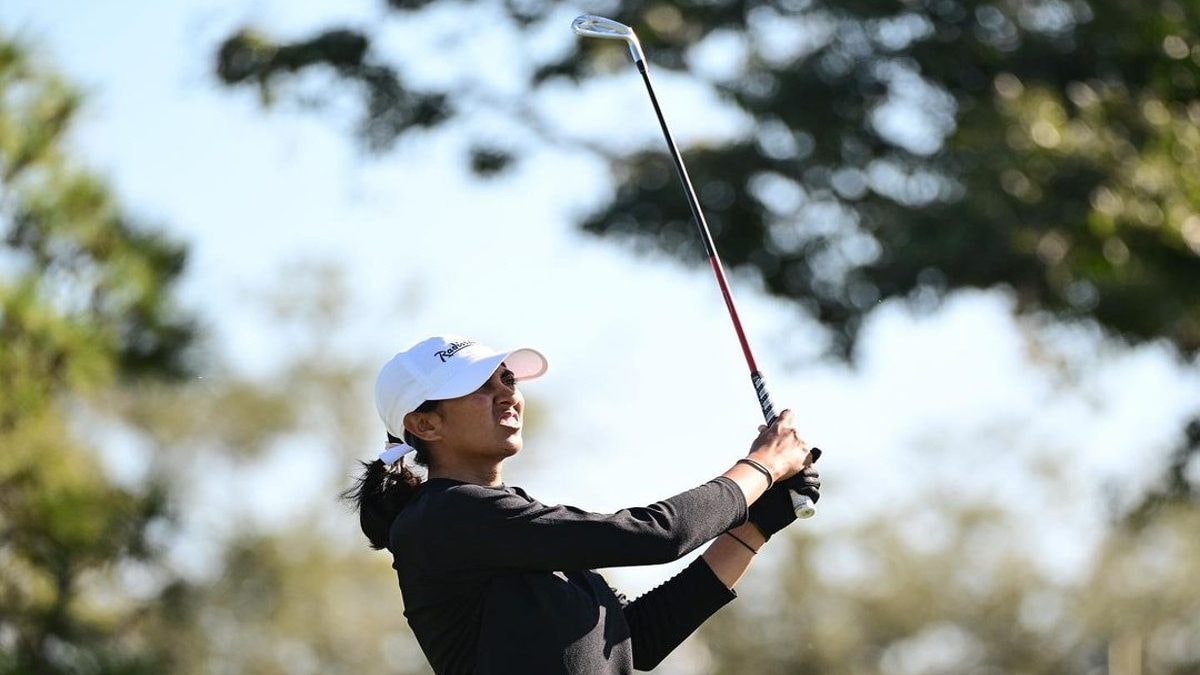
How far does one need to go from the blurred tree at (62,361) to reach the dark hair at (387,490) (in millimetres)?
6969

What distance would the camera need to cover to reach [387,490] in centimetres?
354

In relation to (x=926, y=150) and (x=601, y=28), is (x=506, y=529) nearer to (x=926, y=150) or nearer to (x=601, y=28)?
(x=601, y=28)

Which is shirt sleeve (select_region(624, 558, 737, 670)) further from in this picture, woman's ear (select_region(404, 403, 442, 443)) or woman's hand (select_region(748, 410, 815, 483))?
woman's ear (select_region(404, 403, 442, 443))

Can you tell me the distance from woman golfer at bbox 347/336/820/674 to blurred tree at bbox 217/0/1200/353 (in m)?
6.30

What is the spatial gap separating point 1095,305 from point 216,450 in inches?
717

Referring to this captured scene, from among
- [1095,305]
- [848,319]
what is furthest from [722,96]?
[1095,305]

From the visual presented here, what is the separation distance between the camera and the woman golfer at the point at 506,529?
324cm

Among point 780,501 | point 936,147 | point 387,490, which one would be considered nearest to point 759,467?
point 780,501

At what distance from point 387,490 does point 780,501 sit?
28.3 inches

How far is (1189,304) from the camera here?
9750mm

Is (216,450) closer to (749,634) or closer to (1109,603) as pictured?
(749,634)

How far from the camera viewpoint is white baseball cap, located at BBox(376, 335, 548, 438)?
3.46 metres

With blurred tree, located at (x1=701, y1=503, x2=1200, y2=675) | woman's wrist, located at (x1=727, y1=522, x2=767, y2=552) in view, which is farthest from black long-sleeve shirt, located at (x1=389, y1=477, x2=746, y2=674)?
blurred tree, located at (x1=701, y1=503, x2=1200, y2=675)

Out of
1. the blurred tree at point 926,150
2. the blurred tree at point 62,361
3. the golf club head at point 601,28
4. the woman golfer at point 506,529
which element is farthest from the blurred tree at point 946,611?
the woman golfer at point 506,529
